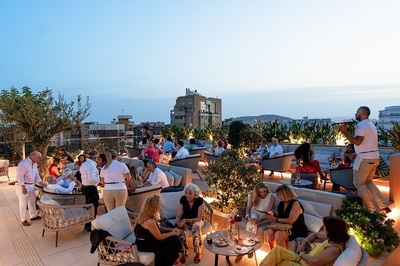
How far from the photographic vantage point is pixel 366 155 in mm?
4406

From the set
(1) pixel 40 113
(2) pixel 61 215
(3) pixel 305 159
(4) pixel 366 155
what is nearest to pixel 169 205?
(2) pixel 61 215

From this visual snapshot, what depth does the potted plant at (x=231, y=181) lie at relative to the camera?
4.65m

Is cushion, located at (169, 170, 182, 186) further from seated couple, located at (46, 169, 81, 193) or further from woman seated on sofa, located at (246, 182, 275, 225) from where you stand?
woman seated on sofa, located at (246, 182, 275, 225)

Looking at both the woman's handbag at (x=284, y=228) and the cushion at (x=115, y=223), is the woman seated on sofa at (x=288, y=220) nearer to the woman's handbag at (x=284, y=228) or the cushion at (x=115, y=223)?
the woman's handbag at (x=284, y=228)

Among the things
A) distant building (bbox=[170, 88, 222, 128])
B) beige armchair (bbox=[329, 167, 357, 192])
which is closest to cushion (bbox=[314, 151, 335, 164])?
beige armchair (bbox=[329, 167, 357, 192])

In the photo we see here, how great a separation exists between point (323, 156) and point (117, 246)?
7.47m

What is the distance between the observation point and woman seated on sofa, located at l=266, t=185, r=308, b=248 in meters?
3.54

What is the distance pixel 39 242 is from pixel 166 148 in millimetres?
5730

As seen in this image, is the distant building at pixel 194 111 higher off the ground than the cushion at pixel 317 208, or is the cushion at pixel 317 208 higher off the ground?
the distant building at pixel 194 111

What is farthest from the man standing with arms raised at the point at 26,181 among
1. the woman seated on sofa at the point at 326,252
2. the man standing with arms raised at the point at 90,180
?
the woman seated on sofa at the point at 326,252

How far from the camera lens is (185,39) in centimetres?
2452

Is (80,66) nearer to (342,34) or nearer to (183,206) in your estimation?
(342,34)

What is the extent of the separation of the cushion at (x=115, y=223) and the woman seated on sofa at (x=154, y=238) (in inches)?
14.8

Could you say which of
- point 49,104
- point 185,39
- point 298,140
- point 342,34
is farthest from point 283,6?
point 185,39
